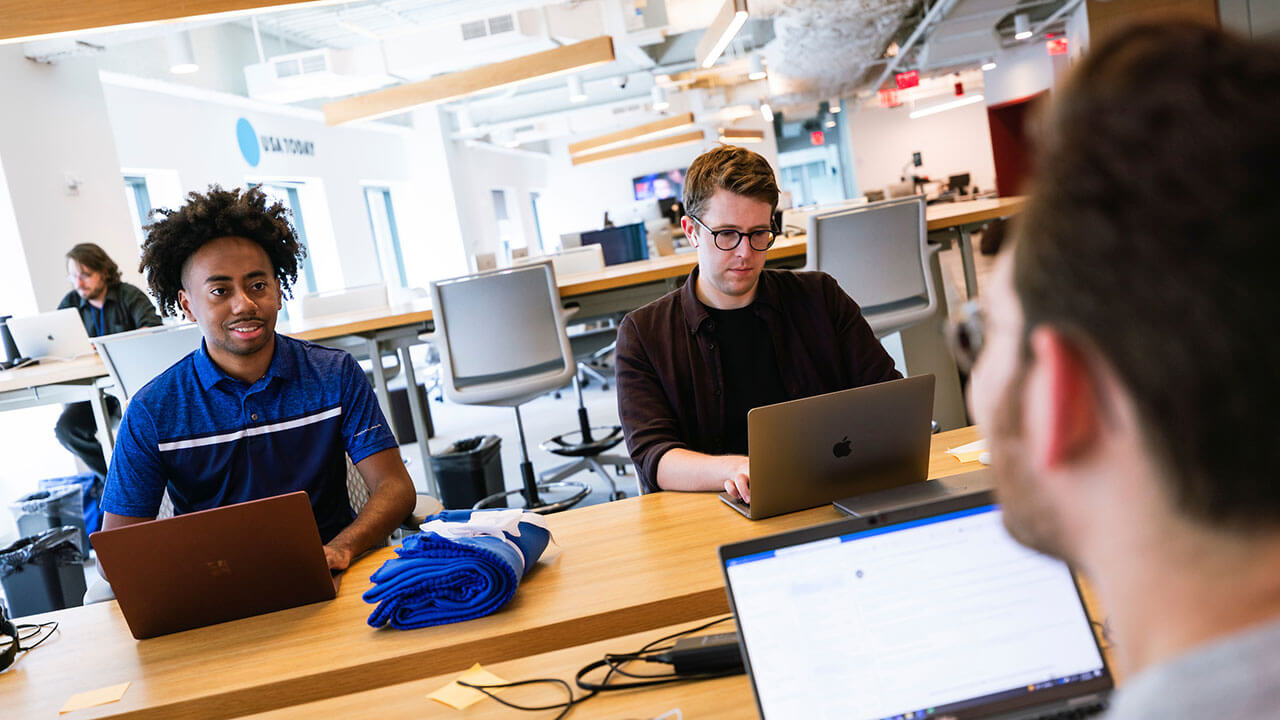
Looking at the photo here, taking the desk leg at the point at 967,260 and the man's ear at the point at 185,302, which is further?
the desk leg at the point at 967,260

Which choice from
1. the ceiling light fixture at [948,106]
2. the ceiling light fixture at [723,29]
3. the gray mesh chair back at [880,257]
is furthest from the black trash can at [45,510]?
the ceiling light fixture at [948,106]

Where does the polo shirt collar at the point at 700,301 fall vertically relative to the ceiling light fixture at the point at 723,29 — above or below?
below

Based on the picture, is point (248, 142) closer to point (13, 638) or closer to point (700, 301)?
point (700, 301)

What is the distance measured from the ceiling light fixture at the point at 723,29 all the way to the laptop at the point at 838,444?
4.06 metres

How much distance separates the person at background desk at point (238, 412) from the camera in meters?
1.87

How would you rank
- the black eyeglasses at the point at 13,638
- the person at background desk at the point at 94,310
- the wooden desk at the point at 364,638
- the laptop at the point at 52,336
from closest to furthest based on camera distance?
the wooden desk at the point at 364,638 < the black eyeglasses at the point at 13,638 < the laptop at the point at 52,336 < the person at background desk at the point at 94,310

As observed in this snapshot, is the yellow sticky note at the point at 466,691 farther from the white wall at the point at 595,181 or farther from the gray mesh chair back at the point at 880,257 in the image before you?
the white wall at the point at 595,181

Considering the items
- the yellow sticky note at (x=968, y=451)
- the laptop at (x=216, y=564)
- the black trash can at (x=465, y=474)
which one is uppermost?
the laptop at (x=216, y=564)

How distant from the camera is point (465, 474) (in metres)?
3.98

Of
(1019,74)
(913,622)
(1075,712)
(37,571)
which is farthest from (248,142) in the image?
(1019,74)

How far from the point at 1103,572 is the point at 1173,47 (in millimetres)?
258

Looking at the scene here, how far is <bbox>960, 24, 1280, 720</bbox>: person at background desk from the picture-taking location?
0.40 meters

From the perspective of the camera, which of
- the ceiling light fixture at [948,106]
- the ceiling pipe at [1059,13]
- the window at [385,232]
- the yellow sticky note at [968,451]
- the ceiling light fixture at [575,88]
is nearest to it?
the yellow sticky note at [968,451]

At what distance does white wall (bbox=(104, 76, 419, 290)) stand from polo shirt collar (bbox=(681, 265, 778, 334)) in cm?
554
